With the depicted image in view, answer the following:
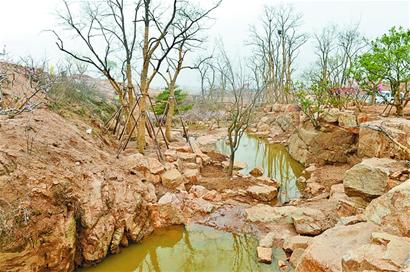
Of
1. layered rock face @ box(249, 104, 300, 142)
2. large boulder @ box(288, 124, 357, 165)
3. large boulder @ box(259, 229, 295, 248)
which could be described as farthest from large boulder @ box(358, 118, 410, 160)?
layered rock face @ box(249, 104, 300, 142)

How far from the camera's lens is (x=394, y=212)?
3.57m

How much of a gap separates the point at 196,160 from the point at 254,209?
3.53 metres

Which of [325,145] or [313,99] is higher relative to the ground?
[313,99]

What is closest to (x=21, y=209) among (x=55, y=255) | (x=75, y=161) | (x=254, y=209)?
(x=55, y=255)

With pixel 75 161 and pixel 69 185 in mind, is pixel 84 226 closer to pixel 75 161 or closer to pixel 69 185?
pixel 69 185

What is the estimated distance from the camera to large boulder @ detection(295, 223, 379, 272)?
335cm

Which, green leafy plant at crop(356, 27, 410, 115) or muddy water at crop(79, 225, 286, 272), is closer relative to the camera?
muddy water at crop(79, 225, 286, 272)

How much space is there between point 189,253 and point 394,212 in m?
3.46

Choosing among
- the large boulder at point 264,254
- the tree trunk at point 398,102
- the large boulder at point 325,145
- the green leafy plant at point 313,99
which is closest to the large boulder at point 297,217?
the large boulder at point 264,254

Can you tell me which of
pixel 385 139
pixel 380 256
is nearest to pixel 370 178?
pixel 385 139

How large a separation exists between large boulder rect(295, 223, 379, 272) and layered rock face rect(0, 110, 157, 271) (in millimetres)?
3268

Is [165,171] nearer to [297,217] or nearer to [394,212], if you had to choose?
[297,217]

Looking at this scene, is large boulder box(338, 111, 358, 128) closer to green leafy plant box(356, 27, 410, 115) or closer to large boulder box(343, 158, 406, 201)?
green leafy plant box(356, 27, 410, 115)

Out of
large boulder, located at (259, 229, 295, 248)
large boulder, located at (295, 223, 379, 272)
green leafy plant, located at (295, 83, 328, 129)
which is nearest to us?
large boulder, located at (295, 223, 379, 272)
